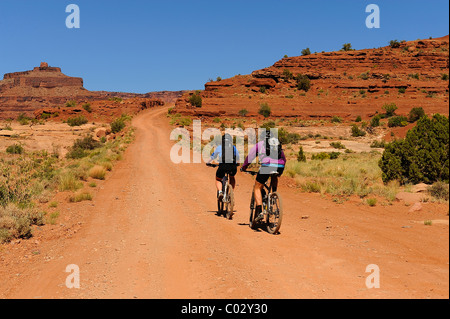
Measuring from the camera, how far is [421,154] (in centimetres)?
1134

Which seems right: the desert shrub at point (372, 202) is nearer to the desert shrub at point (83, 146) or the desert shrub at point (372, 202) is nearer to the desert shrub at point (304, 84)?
the desert shrub at point (83, 146)

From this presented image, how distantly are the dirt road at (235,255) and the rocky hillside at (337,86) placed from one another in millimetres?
51763

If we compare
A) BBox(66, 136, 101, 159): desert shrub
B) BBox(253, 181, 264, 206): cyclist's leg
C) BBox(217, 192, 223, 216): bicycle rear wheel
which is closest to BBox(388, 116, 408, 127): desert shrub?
BBox(66, 136, 101, 159): desert shrub

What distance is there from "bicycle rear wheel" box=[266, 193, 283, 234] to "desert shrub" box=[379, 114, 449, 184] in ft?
13.6

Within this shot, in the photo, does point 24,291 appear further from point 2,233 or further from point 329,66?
point 329,66

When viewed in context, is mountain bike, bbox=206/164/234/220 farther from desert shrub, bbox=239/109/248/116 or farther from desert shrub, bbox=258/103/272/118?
desert shrub, bbox=258/103/272/118

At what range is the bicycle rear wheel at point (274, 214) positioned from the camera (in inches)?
316

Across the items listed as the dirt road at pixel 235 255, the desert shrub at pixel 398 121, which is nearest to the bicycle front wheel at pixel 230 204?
the dirt road at pixel 235 255

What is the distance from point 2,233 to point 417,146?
1164cm

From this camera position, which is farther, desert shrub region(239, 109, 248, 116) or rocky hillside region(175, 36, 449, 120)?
rocky hillside region(175, 36, 449, 120)

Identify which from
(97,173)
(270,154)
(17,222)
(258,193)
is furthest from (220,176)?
(97,173)

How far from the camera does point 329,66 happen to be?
92.4 meters

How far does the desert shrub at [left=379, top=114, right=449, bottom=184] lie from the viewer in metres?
10.2

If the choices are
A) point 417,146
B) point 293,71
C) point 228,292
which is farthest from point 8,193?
point 293,71
